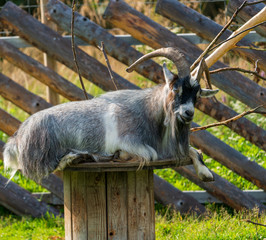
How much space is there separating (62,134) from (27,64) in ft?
9.37

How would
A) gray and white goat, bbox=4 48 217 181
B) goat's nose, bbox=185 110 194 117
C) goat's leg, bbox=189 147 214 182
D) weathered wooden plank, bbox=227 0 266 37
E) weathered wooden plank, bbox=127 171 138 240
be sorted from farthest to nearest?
1. weathered wooden plank, bbox=227 0 266 37
2. weathered wooden plank, bbox=127 171 138 240
3. goat's leg, bbox=189 147 214 182
4. gray and white goat, bbox=4 48 217 181
5. goat's nose, bbox=185 110 194 117

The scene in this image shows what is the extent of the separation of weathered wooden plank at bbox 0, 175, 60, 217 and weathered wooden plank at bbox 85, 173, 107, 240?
8.35 ft

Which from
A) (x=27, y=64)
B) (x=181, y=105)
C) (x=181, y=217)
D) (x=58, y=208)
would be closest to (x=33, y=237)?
(x=58, y=208)

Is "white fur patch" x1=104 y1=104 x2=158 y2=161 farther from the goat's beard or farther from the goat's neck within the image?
the goat's neck

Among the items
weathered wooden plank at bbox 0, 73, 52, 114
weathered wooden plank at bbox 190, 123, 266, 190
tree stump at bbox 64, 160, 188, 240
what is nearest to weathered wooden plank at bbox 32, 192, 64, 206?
weathered wooden plank at bbox 0, 73, 52, 114

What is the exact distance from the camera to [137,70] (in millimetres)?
6375

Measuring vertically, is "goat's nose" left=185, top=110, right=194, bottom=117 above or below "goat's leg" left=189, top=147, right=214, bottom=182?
above

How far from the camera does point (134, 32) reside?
632cm

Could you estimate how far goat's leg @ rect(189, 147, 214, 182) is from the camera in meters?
4.12

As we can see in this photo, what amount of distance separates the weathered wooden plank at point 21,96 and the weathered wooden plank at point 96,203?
2.60 meters

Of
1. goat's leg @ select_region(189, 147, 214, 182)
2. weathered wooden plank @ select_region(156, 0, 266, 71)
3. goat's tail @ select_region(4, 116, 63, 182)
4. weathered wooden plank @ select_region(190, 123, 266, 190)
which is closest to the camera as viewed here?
goat's tail @ select_region(4, 116, 63, 182)

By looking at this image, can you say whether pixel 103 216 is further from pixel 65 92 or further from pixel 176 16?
pixel 176 16

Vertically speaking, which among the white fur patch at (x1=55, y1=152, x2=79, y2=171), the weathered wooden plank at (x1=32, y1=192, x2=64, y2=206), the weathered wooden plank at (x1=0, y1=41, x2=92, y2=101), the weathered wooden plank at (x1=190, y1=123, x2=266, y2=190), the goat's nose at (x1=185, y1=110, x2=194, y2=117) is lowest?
the weathered wooden plank at (x1=32, y1=192, x2=64, y2=206)

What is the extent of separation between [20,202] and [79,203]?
2.63 m
